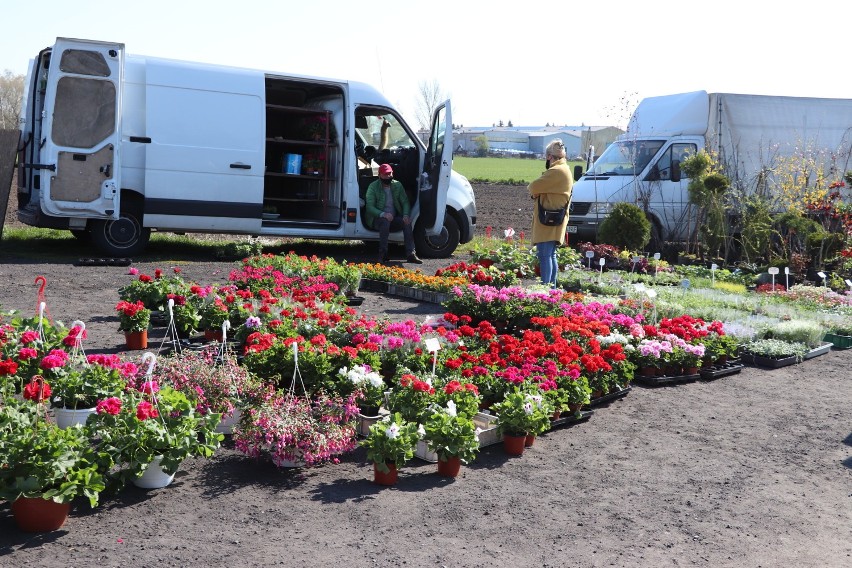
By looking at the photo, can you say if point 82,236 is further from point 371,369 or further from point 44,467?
point 44,467

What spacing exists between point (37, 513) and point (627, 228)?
1185 centimetres

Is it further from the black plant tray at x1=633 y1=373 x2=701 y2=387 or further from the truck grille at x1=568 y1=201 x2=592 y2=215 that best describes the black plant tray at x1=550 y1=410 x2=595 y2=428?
the truck grille at x1=568 y1=201 x2=592 y2=215

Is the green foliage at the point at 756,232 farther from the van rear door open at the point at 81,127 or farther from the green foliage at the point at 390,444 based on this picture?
the green foliage at the point at 390,444

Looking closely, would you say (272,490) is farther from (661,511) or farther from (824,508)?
(824,508)

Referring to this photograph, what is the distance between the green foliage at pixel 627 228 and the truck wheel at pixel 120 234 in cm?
730

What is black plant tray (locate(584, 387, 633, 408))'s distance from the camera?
6512 millimetres

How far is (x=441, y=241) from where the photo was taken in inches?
603

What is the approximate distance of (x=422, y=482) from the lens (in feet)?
16.1

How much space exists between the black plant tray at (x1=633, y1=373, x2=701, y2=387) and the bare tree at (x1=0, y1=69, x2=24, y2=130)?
23.6 meters

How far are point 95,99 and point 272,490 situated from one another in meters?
9.40

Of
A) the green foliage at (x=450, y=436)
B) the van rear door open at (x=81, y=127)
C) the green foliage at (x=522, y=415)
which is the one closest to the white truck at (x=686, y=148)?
the van rear door open at (x=81, y=127)

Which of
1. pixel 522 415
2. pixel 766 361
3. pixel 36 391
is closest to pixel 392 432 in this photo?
pixel 522 415

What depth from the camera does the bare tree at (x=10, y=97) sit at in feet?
88.2

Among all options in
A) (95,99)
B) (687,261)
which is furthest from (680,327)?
(95,99)
